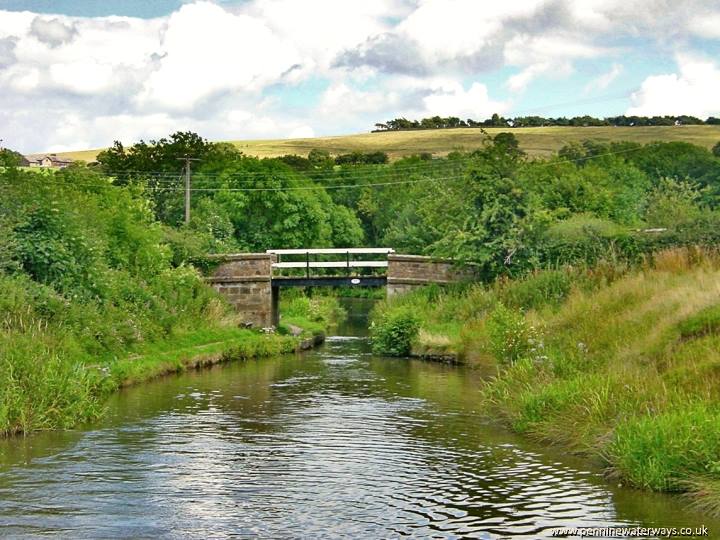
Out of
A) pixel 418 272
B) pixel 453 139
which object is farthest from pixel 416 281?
pixel 453 139

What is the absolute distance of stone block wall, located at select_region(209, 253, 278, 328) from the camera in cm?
4875

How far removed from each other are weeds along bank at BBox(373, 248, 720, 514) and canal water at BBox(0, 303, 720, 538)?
527 millimetres

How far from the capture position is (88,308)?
106 feet

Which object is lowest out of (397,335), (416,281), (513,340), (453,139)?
(397,335)

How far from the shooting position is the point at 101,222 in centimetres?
3919

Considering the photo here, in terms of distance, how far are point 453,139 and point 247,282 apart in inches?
3597

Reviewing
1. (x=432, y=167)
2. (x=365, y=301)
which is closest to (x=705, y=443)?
(x=365, y=301)

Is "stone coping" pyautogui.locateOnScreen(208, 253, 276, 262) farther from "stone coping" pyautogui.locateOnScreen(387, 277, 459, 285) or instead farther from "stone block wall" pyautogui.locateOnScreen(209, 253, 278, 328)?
"stone coping" pyautogui.locateOnScreen(387, 277, 459, 285)

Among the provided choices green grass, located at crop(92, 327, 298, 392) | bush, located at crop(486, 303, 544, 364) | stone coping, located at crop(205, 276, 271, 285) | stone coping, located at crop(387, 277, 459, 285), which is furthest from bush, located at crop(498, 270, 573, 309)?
stone coping, located at crop(205, 276, 271, 285)

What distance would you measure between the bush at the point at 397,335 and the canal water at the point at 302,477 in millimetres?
13391

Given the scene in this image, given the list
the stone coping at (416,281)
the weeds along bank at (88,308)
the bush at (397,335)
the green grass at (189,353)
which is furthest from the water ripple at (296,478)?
the stone coping at (416,281)

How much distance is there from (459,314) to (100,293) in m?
13.9

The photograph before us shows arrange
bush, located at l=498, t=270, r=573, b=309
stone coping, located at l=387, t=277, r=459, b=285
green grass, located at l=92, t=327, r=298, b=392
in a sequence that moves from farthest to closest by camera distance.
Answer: stone coping, located at l=387, t=277, r=459, b=285, bush, located at l=498, t=270, r=573, b=309, green grass, located at l=92, t=327, r=298, b=392

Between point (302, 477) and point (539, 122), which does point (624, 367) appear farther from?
point (539, 122)
